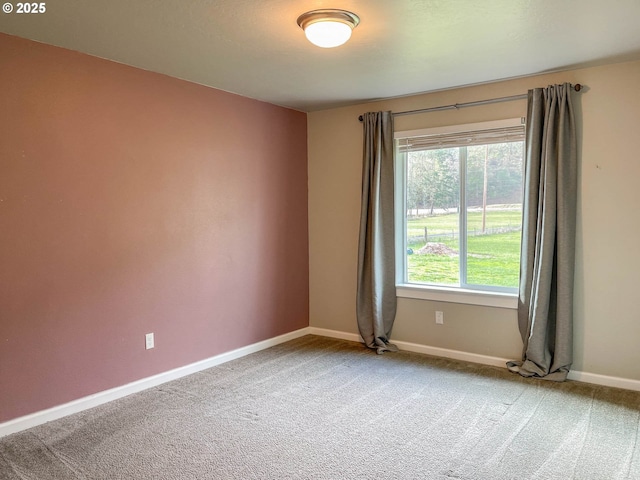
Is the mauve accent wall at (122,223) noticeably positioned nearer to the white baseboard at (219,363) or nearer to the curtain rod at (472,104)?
the white baseboard at (219,363)

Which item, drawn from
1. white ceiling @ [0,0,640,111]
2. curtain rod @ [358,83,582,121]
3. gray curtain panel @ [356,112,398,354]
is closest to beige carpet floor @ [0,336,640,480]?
gray curtain panel @ [356,112,398,354]

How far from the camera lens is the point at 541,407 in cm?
310

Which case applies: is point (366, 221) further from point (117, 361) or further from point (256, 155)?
point (117, 361)

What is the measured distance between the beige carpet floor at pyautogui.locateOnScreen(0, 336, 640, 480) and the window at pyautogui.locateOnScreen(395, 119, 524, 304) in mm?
912

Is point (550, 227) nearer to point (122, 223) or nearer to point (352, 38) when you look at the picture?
point (352, 38)

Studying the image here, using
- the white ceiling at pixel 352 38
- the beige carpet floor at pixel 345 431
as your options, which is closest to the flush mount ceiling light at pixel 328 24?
the white ceiling at pixel 352 38

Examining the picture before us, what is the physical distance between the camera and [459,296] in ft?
13.5

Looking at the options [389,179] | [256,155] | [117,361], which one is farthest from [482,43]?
[117,361]

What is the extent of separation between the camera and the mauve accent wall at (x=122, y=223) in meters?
2.81

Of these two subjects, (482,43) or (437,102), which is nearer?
(482,43)

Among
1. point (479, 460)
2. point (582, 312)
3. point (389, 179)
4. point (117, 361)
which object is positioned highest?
point (389, 179)

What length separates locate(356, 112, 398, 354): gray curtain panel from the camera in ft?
14.4

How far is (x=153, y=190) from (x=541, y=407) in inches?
125

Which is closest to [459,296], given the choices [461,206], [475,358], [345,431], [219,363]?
[475,358]
